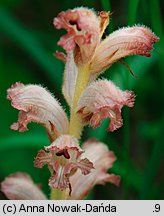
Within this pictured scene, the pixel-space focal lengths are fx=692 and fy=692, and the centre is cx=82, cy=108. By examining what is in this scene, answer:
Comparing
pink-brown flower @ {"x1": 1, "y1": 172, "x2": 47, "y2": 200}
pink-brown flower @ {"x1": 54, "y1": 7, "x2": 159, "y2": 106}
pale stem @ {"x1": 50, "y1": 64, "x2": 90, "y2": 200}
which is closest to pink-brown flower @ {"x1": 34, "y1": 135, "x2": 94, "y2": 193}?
pale stem @ {"x1": 50, "y1": 64, "x2": 90, "y2": 200}

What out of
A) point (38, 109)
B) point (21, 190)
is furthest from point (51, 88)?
point (38, 109)

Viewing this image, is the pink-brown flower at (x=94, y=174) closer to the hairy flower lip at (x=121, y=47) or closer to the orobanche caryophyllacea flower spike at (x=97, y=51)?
the orobanche caryophyllacea flower spike at (x=97, y=51)

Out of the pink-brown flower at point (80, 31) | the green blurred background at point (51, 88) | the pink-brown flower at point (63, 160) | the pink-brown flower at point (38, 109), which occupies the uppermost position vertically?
the green blurred background at point (51, 88)

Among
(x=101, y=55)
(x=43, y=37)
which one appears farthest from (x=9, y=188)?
(x=43, y=37)

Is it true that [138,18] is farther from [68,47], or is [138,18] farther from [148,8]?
[68,47]

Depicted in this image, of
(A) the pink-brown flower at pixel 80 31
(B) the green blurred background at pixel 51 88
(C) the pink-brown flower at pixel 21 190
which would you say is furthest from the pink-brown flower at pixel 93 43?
(B) the green blurred background at pixel 51 88
